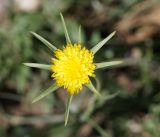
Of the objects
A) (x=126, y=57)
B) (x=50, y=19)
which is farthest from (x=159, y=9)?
(x=50, y=19)

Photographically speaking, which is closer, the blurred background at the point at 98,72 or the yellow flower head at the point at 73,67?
the yellow flower head at the point at 73,67

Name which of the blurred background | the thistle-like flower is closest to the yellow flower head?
the thistle-like flower

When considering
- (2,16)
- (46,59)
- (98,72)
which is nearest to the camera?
(98,72)

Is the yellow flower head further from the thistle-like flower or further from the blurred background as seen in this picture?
the blurred background

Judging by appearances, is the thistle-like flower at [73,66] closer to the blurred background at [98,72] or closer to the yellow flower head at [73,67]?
the yellow flower head at [73,67]

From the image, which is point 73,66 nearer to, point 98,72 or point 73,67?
point 73,67

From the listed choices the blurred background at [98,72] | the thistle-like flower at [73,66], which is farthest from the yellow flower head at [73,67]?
the blurred background at [98,72]

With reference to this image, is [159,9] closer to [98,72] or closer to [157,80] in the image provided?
[157,80]
